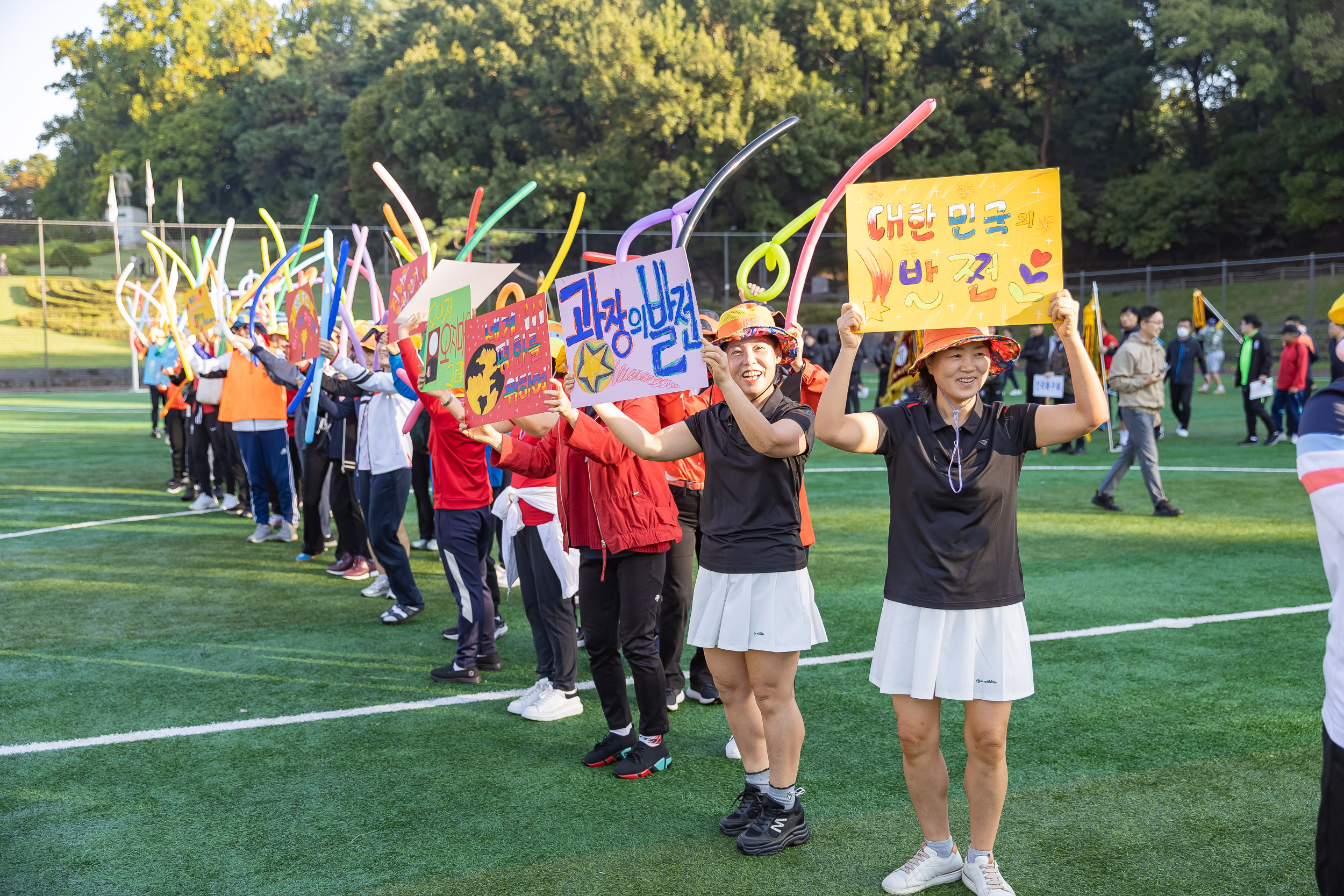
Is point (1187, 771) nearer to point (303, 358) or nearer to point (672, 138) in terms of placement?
point (303, 358)

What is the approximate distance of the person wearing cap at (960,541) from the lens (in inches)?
128

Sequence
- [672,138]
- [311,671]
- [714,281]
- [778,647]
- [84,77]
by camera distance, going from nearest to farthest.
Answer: [778,647], [311,671], [714,281], [672,138], [84,77]

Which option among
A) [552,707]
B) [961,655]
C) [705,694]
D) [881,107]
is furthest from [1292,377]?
[881,107]

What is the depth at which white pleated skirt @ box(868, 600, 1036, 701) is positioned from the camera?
323 cm

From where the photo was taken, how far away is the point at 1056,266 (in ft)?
10.5

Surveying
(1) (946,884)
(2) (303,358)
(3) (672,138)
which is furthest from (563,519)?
(3) (672,138)

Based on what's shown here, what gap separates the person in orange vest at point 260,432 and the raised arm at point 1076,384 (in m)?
7.49

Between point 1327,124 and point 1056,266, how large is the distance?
1805 inches

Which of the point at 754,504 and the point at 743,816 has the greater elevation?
the point at 754,504

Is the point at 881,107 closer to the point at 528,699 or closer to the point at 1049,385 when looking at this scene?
the point at 1049,385

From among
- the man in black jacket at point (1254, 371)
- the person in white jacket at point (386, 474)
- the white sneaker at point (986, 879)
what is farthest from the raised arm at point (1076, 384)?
the man in black jacket at point (1254, 371)

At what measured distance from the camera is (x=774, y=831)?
12.5 feet

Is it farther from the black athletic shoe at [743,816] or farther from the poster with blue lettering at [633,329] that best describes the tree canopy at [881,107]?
the black athletic shoe at [743,816]

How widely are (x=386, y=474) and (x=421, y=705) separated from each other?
194 cm
